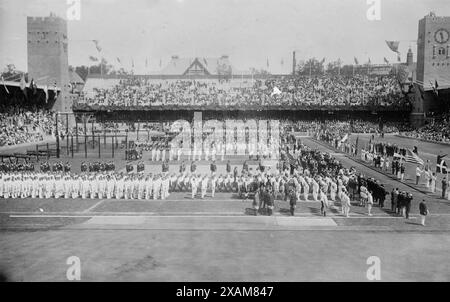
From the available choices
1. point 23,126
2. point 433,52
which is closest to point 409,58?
point 433,52

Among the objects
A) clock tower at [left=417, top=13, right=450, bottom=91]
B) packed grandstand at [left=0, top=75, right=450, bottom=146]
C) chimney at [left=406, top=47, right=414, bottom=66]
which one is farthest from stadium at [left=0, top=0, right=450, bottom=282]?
chimney at [left=406, top=47, right=414, bottom=66]

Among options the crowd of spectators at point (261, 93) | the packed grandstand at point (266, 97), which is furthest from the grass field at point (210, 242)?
the crowd of spectators at point (261, 93)

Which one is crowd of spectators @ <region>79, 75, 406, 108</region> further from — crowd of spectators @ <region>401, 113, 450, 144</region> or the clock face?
the clock face

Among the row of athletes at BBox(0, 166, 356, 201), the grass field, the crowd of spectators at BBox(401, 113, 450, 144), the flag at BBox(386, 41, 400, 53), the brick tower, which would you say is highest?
the brick tower

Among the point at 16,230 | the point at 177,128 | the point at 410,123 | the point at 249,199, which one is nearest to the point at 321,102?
the point at 410,123

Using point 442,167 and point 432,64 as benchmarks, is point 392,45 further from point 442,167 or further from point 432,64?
point 432,64
